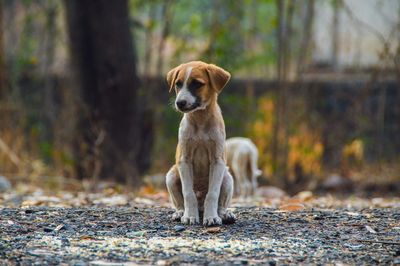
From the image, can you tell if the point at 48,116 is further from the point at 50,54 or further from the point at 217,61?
the point at 217,61

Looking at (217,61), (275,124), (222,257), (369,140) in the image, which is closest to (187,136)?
(222,257)

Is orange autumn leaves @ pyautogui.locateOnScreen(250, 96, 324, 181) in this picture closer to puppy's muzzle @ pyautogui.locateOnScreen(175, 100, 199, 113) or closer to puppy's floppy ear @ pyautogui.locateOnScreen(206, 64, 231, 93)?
puppy's floppy ear @ pyautogui.locateOnScreen(206, 64, 231, 93)

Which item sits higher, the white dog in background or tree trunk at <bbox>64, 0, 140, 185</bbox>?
tree trunk at <bbox>64, 0, 140, 185</bbox>

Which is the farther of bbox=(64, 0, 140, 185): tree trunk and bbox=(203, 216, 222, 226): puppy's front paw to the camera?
bbox=(64, 0, 140, 185): tree trunk

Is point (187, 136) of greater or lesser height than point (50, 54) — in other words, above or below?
below

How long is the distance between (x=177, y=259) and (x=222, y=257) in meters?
0.33

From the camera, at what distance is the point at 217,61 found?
14.9 meters

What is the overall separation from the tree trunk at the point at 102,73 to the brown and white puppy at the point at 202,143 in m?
5.58

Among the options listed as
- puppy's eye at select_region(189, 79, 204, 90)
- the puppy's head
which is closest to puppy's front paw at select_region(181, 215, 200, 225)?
the puppy's head

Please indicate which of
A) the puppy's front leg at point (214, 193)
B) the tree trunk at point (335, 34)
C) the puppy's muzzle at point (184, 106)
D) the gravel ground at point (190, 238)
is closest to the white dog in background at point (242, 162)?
the gravel ground at point (190, 238)

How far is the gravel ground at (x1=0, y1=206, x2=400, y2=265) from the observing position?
5.39 meters

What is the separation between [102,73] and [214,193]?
6.38 meters

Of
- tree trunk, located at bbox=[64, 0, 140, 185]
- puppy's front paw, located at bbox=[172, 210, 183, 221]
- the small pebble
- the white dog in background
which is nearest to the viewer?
the small pebble

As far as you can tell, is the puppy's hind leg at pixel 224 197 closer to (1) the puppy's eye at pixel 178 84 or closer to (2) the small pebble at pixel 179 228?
(2) the small pebble at pixel 179 228
